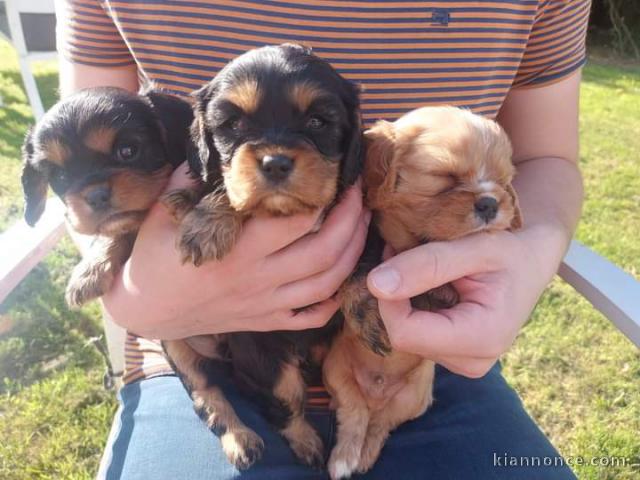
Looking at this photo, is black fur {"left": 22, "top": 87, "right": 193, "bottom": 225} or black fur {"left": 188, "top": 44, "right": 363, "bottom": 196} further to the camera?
black fur {"left": 22, "top": 87, "right": 193, "bottom": 225}

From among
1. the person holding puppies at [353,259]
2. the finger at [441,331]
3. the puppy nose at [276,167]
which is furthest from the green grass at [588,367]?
the puppy nose at [276,167]

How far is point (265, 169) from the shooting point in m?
1.55

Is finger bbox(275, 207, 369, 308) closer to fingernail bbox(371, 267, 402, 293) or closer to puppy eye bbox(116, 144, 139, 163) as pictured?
fingernail bbox(371, 267, 402, 293)

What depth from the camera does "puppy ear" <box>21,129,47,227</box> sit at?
78.2 inches

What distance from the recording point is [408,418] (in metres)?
2.06

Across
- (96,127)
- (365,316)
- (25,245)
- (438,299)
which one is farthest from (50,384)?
(438,299)

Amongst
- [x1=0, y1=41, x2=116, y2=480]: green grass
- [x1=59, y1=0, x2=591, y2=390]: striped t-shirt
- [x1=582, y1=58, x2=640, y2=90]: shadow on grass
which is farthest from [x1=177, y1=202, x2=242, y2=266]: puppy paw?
[x1=582, y1=58, x2=640, y2=90]: shadow on grass

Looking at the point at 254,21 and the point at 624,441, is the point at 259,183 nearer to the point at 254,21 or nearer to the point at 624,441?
the point at 254,21

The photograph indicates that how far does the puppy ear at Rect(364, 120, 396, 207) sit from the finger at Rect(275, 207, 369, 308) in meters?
0.19

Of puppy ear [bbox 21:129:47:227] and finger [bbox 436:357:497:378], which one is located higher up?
puppy ear [bbox 21:129:47:227]

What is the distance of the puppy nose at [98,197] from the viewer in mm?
1769

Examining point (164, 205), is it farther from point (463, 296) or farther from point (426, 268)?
point (463, 296)

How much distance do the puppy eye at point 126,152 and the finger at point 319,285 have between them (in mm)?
695

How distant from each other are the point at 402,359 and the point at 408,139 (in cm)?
82
